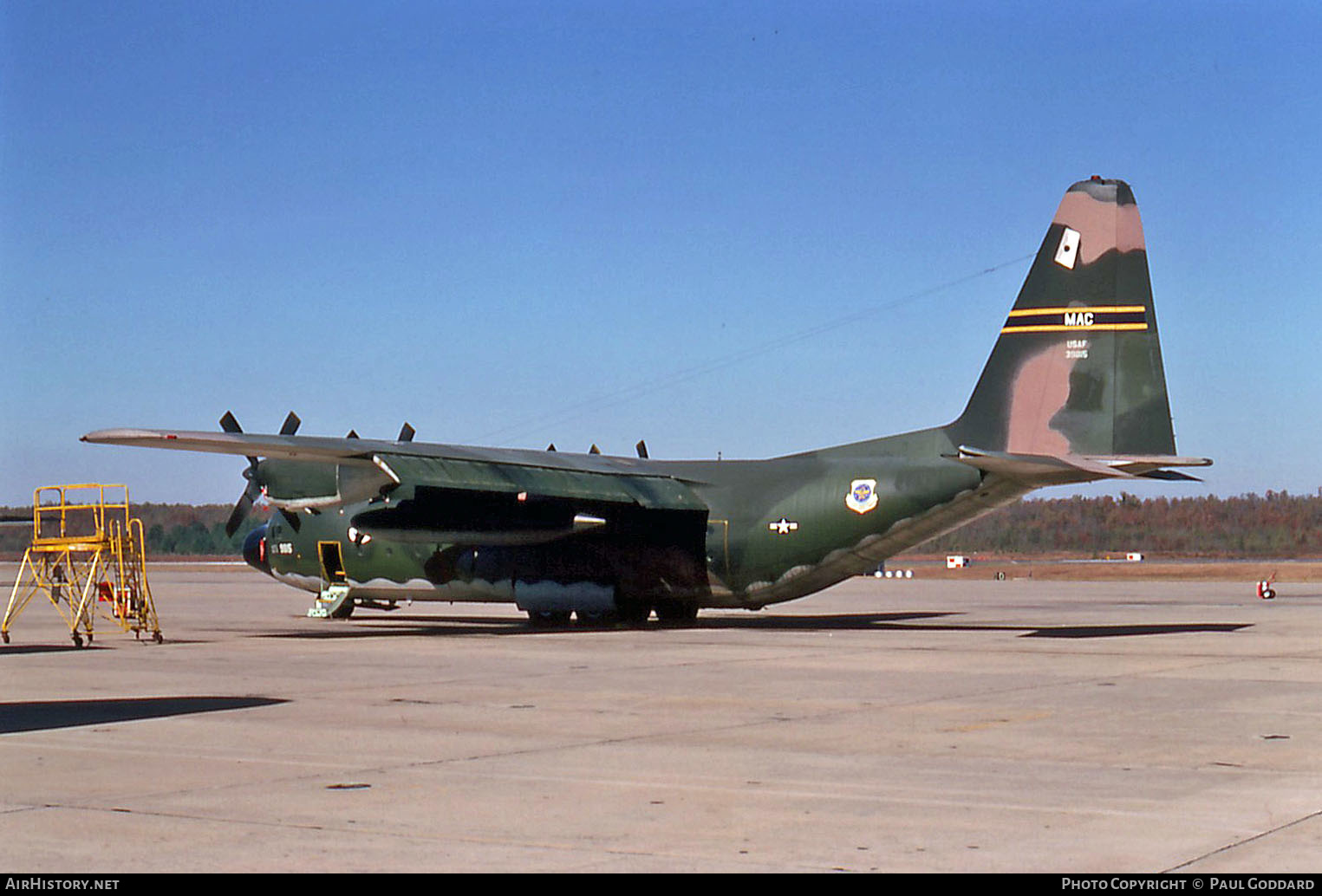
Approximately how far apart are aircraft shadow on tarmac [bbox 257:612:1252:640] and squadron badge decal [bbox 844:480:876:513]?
9.35ft

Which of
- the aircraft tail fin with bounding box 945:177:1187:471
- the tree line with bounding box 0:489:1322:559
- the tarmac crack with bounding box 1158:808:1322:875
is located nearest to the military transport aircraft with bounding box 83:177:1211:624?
the aircraft tail fin with bounding box 945:177:1187:471

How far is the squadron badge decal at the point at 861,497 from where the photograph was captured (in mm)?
27609

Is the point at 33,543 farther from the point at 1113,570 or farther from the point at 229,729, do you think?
the point at 1113,570

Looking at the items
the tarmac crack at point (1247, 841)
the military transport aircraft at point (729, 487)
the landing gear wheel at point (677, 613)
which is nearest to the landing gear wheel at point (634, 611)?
the military transport aircraft at point (729, 487)

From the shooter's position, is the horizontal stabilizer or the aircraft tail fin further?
the aircraft tail fin

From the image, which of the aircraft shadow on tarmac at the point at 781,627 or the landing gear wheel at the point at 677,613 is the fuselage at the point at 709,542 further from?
the landing gear wheel at the point at 677,613

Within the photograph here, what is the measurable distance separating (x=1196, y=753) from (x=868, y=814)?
403cm

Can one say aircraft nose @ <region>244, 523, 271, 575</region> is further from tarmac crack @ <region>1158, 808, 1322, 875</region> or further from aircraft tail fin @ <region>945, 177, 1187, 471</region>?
tarmac crack @ <region>1158, 808, 1322, 875</region>

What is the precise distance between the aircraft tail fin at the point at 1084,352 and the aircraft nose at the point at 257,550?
16.5 m

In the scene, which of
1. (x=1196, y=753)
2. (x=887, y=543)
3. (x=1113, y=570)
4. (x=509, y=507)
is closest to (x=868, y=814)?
(x=1196, y=753)

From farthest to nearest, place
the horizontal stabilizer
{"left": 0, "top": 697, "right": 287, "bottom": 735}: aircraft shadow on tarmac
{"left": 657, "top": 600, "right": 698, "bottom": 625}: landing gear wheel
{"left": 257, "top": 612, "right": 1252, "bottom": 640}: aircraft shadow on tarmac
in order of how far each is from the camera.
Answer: {"left": 657, "top": 600, "right": 698, "bottom": 625}: landing gear wheel, {"left": 257, "top": 612, "right": 1252, "bottom": 640}: aircraft shadow on tarmac, the horizontal stabilizer, {"left": 0, "top": 697, "right": 287, "bottom": 735}: aircraft shadow on tarmac

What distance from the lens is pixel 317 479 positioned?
30.4 metres

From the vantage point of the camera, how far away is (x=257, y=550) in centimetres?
3444

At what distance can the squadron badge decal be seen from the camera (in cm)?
2761
